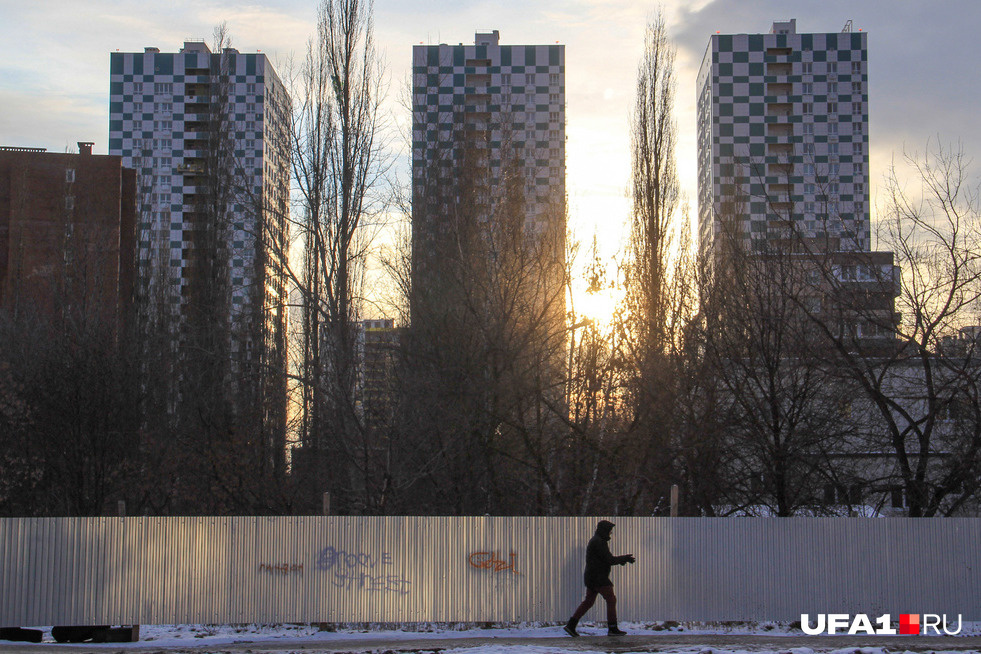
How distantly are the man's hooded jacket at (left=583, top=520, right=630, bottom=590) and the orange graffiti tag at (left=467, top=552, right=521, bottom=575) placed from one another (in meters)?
1.23

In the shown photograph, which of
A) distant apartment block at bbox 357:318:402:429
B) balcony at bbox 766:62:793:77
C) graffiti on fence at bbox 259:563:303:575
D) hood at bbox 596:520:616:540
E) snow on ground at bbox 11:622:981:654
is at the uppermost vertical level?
balcony at bbox 766:62:793:77

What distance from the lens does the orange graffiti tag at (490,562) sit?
11711mm

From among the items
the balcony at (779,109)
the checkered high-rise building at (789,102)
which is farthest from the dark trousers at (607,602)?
the balcony at (779,109)

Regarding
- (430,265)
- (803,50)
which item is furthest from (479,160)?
(803,50)

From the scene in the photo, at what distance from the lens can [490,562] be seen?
38.4ft

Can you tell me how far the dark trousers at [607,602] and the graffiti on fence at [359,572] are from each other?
2357 mm

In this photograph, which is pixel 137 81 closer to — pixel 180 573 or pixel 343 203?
pixel 343 203

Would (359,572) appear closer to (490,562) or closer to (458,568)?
(458,568)

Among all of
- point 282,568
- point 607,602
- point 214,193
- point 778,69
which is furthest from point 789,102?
point 282,568

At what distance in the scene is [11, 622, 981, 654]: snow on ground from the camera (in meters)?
10.4

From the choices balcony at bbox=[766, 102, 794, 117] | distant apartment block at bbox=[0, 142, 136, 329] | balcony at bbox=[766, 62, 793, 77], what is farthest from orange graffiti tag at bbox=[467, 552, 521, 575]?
balcony at bbox=[766, 62, 793, 77]

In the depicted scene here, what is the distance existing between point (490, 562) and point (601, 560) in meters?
1.66

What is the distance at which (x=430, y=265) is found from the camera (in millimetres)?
22406

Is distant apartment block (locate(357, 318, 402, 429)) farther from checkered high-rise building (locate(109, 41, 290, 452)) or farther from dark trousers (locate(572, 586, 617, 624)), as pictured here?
dark trousers (locate(572, 586, 617, 624))
